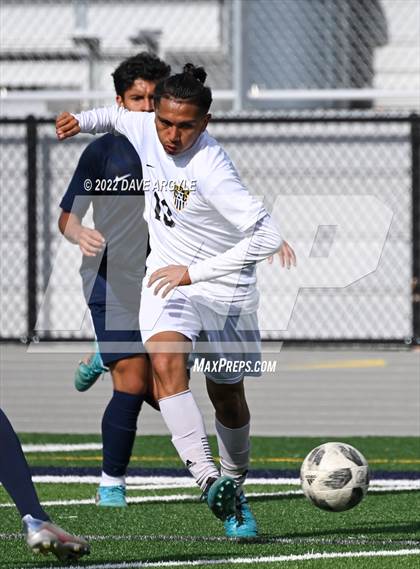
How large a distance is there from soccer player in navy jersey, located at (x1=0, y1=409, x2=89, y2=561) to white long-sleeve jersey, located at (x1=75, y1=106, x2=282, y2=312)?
1277 mm

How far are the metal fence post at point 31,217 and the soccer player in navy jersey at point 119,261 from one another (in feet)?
16.3

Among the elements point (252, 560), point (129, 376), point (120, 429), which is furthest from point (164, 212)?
point (252, 560)

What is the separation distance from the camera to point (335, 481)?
561 cm

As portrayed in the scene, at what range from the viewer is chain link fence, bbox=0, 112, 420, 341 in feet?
39.6

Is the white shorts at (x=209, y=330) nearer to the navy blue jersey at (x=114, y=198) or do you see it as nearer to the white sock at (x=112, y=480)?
the white sock at (x=112, y=480)

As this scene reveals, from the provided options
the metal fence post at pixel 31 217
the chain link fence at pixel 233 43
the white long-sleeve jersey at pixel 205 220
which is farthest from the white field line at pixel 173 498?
the chain link fence at pixel 233 43

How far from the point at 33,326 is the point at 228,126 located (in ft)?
7.46

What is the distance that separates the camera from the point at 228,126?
1216cm

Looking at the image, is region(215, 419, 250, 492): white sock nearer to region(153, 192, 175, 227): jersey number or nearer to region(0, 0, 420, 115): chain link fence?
region(153, 192, 175, 227): jersey number

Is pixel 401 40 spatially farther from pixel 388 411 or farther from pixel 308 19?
pixel 388 411

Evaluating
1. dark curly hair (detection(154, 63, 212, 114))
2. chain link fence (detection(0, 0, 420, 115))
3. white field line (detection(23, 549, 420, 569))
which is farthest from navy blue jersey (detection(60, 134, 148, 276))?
chain link fence (detection(0, 0, 420, 115))

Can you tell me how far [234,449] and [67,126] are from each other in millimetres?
1563

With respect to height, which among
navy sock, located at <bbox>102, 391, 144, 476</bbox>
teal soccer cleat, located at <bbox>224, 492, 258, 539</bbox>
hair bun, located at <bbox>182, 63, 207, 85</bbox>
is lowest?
teal soccer cleat, located at <bbox>224, 492, 258, 539</bbox>

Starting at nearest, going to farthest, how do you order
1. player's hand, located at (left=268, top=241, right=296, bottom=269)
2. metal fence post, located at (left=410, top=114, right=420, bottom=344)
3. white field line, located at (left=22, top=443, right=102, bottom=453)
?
player's hand, located at (left=268, top=241, right=296, bottom=269)
white field line, located at (left=22, top=443, right=102, bottom=453)
metal fence post, located at (left=410, top=114, right=420, bottom=344)
